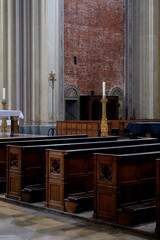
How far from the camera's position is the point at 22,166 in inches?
281

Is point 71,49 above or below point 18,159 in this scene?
above

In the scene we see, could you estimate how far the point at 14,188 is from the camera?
7320 millimetres

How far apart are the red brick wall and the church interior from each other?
0.05 metres

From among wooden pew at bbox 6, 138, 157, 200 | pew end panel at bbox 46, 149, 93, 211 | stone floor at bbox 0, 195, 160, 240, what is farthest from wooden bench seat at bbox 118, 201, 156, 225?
wooden pew at bbox 6, 138, 157, 200

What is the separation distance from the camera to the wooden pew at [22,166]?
7152mm

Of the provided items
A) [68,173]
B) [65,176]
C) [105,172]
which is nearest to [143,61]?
[68,173]

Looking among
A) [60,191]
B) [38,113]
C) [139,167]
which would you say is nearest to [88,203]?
[60,191]

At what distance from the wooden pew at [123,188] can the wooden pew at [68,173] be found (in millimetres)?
560

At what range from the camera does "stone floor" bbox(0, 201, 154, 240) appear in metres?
5.04

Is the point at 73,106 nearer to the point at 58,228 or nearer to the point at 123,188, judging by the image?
the point at 123,188

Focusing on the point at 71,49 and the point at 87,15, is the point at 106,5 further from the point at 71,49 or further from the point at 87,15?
the point at 71,49

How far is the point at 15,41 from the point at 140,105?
7.90 m

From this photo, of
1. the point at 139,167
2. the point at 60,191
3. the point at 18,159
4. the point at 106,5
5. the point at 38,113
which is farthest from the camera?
the point at 106,5

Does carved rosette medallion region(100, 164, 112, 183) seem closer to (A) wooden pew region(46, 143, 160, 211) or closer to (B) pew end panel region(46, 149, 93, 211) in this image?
(A) wooden pew region(46, 143, 160, 211)
